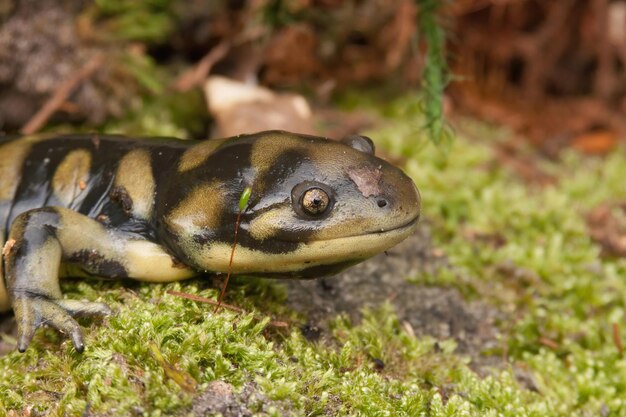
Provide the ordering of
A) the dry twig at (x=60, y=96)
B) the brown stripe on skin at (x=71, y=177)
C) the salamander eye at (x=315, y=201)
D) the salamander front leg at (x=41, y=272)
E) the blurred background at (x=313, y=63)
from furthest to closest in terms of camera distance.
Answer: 1. the blurred background at (x=313, y=63)
2. the dry twig at (x=60, y=96)
3. the brown stripe on skin at (x=71, y=177)
4. the salamander front leg at (x=41, y=272)
5. the salamander eye at (x=315, y=201)

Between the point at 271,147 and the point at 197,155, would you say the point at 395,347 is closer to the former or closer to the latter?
the point at 271,147

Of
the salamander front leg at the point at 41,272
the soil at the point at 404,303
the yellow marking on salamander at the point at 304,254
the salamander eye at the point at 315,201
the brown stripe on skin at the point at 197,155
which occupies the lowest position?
the soil at the point at 404,303

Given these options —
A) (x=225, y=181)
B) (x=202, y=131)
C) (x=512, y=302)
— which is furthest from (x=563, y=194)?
(x=225, y=181)

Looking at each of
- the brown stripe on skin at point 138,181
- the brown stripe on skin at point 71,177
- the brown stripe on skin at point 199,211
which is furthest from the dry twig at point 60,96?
the brown stripe on skin at point 199,211

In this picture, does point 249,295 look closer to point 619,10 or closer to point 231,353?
point 231,353

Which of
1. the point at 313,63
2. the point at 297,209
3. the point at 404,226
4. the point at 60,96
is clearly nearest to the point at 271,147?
the point at 297,209

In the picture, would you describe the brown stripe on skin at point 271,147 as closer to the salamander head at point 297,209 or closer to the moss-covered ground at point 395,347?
the salamander head at point 297,209

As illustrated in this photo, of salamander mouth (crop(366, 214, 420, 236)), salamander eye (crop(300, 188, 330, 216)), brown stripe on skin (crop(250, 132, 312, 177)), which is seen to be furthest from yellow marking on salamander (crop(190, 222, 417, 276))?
brown stripe on skin (crop(250, 132, 312, 177))

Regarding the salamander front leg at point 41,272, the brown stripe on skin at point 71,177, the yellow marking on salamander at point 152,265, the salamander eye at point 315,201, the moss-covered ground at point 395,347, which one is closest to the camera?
the moss-covered ground at point 395,347
